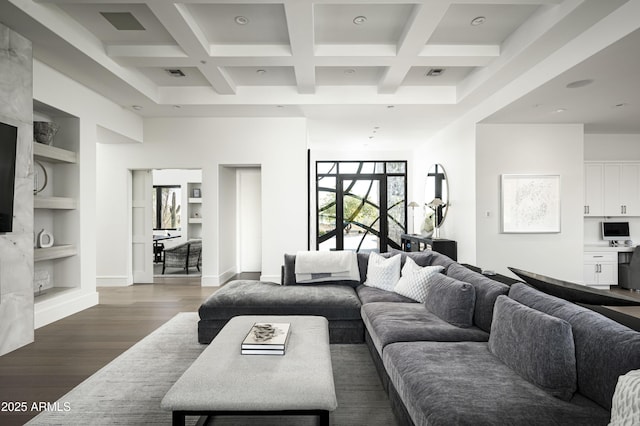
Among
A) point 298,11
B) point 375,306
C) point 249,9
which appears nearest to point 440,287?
point 375,306

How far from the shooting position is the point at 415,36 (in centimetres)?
363

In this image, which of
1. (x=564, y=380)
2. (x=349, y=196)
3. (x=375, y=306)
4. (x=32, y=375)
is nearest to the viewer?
(x=564, y=380)

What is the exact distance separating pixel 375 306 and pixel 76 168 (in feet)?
13.4

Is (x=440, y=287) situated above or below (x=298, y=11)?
below

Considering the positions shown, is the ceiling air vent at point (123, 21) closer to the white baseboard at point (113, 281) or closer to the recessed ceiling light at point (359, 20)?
the recessed ceiling light at point (359, 20)

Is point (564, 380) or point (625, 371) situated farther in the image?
point (564, 380)

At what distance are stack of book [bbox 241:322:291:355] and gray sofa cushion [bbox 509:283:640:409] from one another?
149 centimetres

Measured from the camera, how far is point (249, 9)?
335cm

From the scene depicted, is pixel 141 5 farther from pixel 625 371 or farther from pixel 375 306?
pixel 625 371

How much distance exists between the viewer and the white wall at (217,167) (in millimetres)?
6164

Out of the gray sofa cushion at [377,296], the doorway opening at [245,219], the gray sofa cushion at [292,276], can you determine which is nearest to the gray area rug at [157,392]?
the gray sofa cushion at [377,296]

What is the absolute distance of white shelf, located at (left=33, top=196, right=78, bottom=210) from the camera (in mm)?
3920

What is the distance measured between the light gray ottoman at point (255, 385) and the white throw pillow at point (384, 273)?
1754 mm

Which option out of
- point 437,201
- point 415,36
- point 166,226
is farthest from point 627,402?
point 166,226
